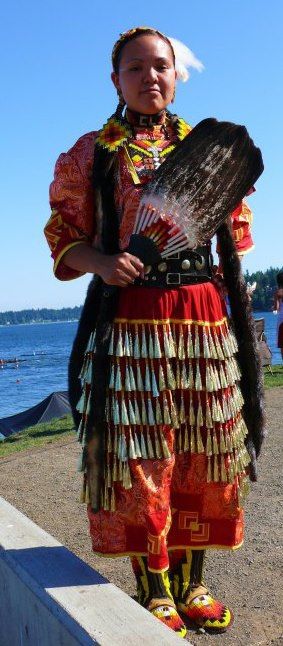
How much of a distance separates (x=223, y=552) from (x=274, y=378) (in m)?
8.81

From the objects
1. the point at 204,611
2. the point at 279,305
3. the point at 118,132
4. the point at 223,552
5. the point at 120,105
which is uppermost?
the point at 120,105

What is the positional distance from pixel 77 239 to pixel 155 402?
0.68 meters

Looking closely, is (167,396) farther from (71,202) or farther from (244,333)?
(71,202)

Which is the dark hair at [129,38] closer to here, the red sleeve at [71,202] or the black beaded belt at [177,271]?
the red sleeve at [71,202]

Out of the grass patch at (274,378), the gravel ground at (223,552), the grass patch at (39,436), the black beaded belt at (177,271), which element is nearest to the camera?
the black beaded belt at (177,271)

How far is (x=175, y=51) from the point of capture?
8.99 feet

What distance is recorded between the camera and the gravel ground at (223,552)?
2.81m

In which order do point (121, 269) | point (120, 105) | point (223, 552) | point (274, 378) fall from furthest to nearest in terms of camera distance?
point (274, 378)
point (223, 552)
point (120, 105)
point (121, 269)

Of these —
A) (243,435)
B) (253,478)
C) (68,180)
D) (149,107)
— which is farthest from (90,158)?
(253,478)

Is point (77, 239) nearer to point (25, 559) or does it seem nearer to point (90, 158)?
point (90, 158)

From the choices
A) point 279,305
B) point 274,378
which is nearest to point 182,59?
point 279,305

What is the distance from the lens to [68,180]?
262cm

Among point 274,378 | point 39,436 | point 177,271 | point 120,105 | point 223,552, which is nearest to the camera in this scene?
point 177,271

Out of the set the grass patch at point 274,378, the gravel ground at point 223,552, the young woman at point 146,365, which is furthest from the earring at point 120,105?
the grass patch at point 274,378
